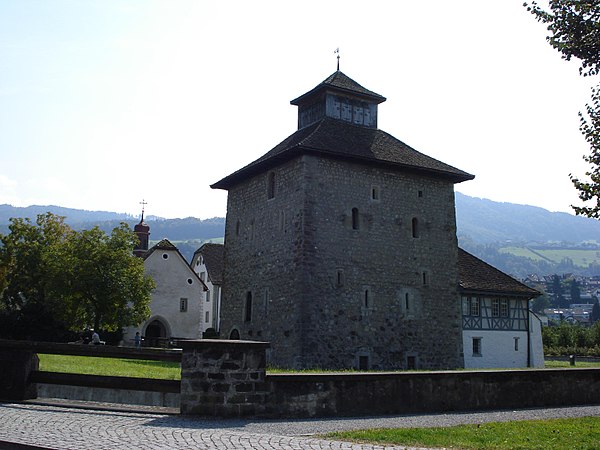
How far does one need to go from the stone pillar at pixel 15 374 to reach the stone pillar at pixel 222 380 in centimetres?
322

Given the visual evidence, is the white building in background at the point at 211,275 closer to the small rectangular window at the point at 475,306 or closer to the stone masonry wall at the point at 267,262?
the stone masonry wall at the point at 267,262

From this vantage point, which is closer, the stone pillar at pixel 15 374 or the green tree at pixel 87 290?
the stone pillar at pixel 15 374

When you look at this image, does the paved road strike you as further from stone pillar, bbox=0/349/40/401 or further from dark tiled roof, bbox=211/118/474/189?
dark tiled roof, bbox=211/118/474/189

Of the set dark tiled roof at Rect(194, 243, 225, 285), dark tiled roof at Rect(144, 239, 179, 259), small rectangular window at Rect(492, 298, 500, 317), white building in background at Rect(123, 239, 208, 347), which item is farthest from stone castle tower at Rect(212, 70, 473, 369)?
dark tiled roof at Rect(194, 243, 225, 285)

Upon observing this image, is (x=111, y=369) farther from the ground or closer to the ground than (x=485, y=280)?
closer to the ground

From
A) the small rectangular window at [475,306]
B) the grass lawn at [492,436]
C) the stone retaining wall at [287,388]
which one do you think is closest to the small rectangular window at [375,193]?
the small rectangular window at [475,306]

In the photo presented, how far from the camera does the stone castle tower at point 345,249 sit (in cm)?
2762

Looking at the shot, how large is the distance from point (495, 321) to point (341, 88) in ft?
51.1

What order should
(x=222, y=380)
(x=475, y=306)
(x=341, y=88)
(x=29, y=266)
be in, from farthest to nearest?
(x=29, y=266) < (x=475, y=306) < (x=341, y=88) < (x=222, y=380)

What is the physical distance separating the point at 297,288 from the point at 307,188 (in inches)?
172

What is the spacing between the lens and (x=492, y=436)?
400 inches

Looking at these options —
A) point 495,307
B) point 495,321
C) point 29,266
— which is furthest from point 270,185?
point 29,266

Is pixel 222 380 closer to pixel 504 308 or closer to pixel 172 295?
pixel 504 308

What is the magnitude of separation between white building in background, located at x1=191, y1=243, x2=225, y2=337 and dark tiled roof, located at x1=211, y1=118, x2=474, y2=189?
27139 mm
